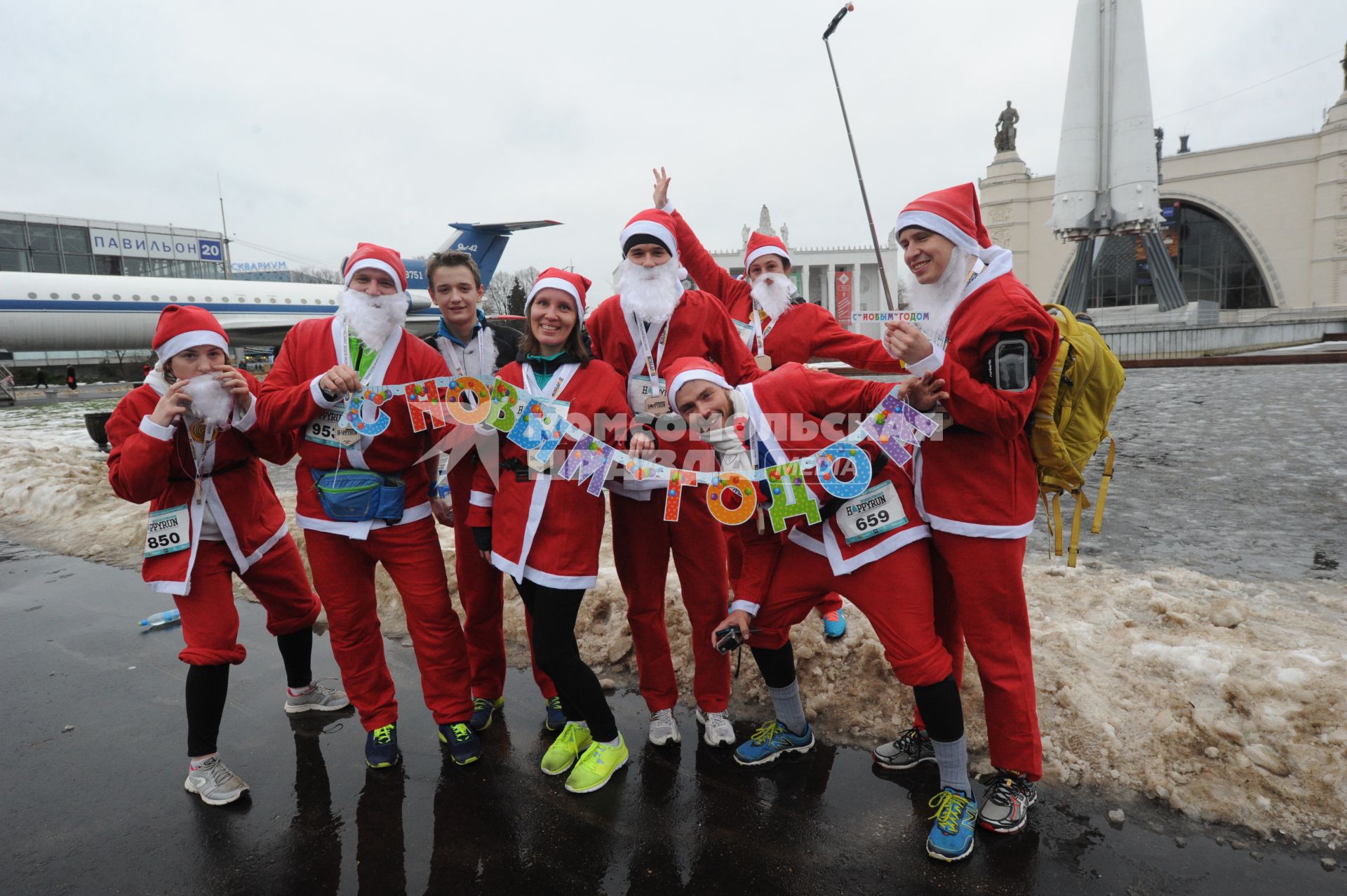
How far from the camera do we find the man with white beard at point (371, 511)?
10.6ft

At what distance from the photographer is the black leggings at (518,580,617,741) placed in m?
3.04

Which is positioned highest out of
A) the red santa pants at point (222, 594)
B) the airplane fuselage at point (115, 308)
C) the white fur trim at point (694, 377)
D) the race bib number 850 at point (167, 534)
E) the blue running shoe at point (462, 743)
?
the airplane fuselage at point (115, 308)

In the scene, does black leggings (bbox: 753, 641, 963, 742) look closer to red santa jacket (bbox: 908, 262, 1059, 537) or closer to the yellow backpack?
red santa jacket (bbox: 908, 262, 1059, 537)

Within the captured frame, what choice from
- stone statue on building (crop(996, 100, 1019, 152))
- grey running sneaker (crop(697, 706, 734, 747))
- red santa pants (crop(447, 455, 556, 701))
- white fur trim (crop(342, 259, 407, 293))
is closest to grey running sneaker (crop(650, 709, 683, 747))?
grey running sneaker (crop(697, 706, 734, 747))

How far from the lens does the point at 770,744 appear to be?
3.24 m

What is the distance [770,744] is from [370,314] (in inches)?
107

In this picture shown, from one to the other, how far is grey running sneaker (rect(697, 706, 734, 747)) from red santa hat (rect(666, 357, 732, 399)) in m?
1.58

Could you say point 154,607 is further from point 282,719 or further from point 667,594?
point 667,594

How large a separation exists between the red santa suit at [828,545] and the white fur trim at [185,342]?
2.04 m

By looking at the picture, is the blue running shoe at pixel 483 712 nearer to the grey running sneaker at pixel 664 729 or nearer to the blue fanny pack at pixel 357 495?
the grey running sneaker at pixel 664 729

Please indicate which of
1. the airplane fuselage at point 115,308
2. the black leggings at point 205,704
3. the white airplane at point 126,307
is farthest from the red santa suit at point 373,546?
the white airplane at point 126,307

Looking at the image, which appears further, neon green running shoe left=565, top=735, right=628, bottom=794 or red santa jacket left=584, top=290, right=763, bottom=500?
red santa jacket left=584, top=290, right=763, bottom=500

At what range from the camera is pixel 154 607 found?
560 centimetres

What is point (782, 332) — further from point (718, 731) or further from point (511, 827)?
point (511, 827)
